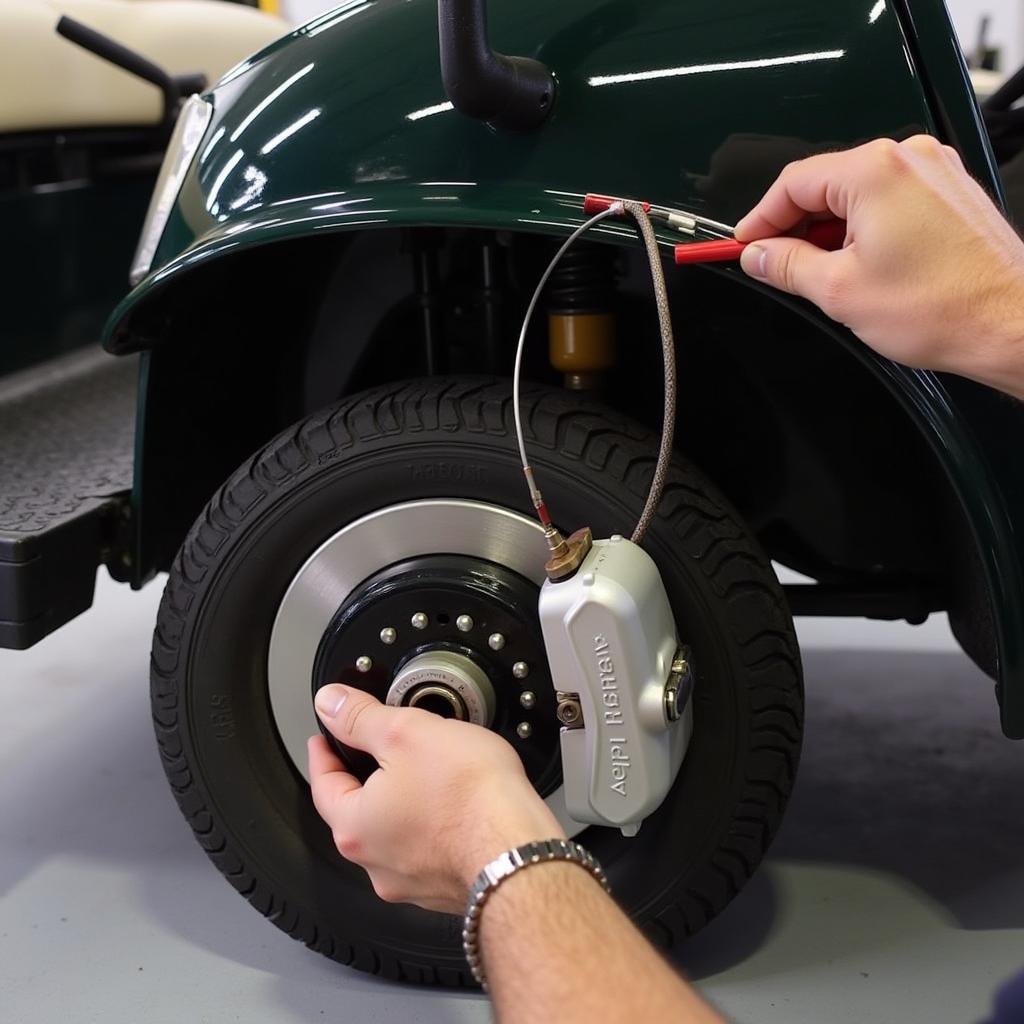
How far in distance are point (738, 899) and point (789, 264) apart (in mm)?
753

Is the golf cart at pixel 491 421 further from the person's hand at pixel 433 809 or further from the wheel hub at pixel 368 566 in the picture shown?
the person's hand at pixel 433 809

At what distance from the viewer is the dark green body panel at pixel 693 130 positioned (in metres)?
0.97

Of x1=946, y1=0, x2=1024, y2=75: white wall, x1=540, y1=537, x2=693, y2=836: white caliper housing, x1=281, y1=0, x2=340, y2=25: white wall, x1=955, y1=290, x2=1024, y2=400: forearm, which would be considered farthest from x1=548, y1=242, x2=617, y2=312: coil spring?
x1=946, y1=0, x2=1024, y2=75: white wall

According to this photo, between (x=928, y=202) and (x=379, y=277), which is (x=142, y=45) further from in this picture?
(x=928, y=202)

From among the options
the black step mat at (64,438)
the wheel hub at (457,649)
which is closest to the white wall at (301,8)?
the black step mat at (64,438)

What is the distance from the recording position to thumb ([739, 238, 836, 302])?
0.89 meters

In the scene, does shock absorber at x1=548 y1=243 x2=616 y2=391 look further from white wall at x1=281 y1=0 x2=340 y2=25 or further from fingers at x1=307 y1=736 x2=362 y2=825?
white wall at x1=281 y1=0 x2=340 y2=25

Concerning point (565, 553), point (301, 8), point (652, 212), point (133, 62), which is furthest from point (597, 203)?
point (301, 8)

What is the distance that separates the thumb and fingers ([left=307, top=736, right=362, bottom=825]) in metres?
0.50

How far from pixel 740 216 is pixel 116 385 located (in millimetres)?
1416

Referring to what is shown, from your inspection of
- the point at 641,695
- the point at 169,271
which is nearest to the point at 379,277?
the point at 169,271

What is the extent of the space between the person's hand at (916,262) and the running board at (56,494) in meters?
0.76

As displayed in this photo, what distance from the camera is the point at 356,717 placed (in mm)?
955

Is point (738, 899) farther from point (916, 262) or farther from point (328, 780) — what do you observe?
point (916, 262)
